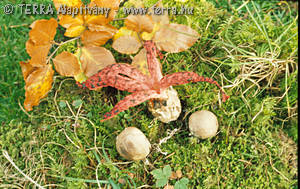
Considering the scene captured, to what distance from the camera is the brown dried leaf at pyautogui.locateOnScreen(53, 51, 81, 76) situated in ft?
6.67

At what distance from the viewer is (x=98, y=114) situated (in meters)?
2.18

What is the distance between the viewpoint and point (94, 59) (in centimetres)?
205

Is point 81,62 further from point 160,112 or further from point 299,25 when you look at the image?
point 299,25

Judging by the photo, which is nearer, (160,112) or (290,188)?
(160,112)

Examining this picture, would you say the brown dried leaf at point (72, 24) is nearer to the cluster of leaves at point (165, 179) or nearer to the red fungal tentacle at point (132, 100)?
the red fungal tentacle at point (132, 100)

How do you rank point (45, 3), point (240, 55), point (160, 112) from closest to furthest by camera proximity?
point (160, 112), point (240, 55), point (45, 3)

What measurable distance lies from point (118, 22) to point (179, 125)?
101 centimetres

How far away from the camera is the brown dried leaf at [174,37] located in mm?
2074

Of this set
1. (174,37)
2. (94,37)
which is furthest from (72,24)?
(174,37)

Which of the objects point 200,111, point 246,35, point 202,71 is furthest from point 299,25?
point 200,111

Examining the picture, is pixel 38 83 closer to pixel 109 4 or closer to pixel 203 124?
pixel 109 4

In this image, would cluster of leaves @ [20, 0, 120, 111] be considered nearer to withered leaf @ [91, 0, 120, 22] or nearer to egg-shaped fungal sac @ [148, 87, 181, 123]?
withered leaf @ [91, 0, 120, 22]

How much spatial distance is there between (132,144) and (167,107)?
0.38 meters

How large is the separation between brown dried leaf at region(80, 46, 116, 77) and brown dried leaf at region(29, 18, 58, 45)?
28cm
